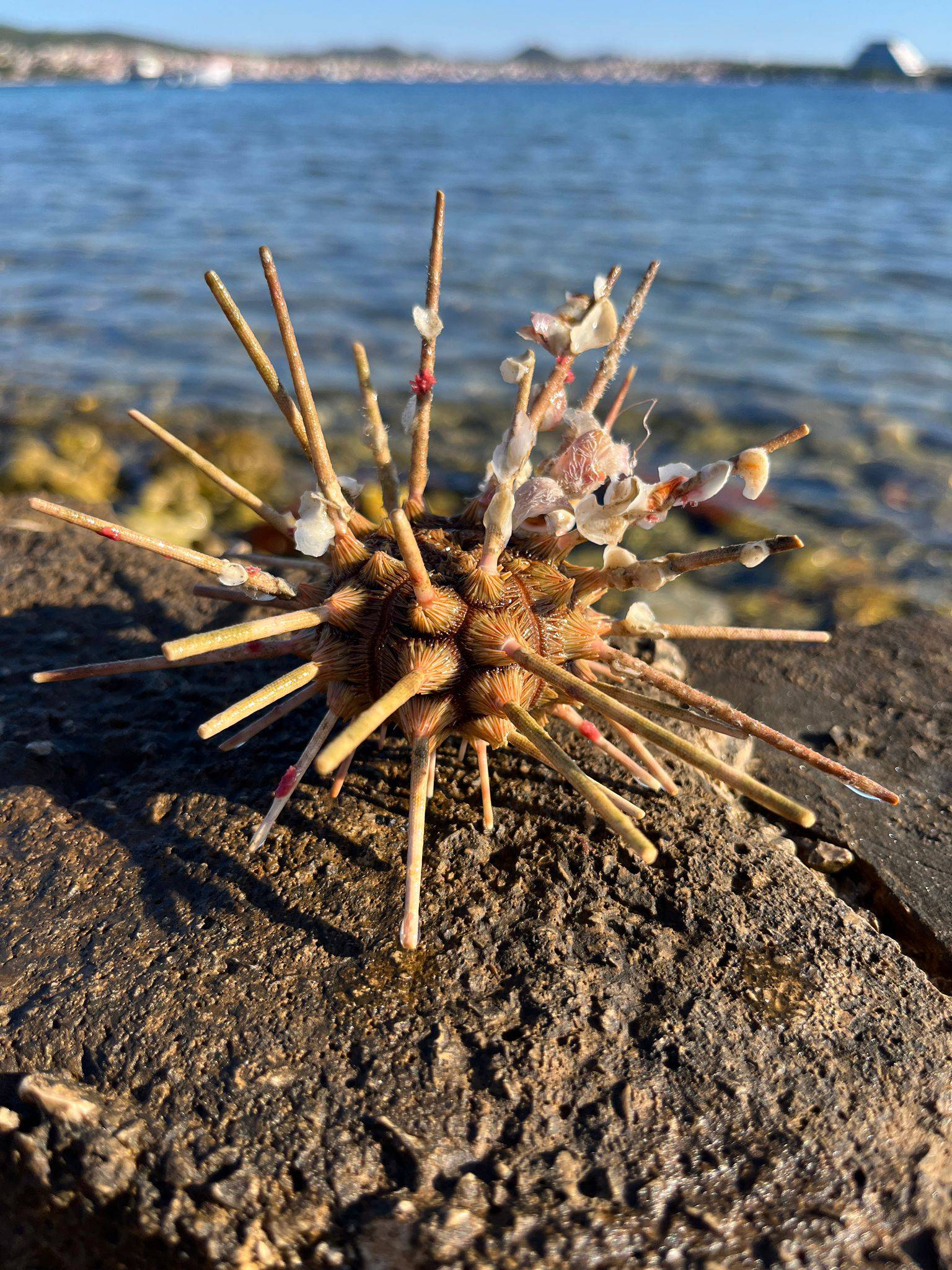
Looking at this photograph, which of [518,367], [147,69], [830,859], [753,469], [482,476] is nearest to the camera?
[753,469]

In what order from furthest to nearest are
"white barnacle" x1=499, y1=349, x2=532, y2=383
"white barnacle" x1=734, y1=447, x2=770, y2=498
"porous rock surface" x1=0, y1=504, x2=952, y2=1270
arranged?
"white barnacle" x1=499, y1=349, x2=532, y2=383 < "white barnacle" x1=734, y1=447, x2=770, y2=498 < "porous rock surface" x1=0, y1=504, x2=952, y2=1270

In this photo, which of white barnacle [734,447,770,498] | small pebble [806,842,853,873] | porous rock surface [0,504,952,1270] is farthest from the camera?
small pebble [806,842,853,873]

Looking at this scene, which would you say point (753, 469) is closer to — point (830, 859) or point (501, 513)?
point (501, 513)

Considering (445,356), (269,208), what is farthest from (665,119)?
(445,356)

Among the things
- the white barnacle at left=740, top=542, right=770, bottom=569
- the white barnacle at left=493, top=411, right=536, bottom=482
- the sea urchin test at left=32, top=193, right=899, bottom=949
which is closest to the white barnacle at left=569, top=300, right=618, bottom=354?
the sea urchin test at left=32, top=193, right=899, bottom=949

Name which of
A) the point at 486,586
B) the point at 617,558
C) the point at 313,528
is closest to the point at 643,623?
the point at 617,558

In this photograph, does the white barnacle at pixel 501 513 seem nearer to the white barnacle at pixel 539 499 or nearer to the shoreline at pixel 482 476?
the white barnacle at pixel 539 499

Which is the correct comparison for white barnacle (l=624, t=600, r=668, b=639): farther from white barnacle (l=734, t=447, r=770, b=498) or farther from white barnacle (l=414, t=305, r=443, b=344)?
white barnacle (l=414, t=305, r=443, b=344)

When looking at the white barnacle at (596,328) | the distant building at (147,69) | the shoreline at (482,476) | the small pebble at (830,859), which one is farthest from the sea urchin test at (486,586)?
the distant building at (147,69)
